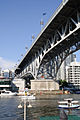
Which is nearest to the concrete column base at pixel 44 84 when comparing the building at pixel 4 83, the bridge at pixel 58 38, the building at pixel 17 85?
the bridge at pixel 58 38

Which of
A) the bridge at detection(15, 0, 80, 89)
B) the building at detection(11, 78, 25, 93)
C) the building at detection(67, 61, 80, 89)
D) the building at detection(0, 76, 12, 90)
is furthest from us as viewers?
the building at detection(67, 61, 80, 89)

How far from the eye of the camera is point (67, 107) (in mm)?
31984

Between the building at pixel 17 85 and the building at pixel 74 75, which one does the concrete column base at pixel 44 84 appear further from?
the building at pixel 74 75

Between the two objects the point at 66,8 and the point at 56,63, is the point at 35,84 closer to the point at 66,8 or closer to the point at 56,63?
the point at 56,63

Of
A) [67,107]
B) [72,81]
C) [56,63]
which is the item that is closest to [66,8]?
[67,107]

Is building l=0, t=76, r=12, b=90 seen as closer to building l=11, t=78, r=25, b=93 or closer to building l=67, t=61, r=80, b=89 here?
building l=11, t=78, r=25, b=93

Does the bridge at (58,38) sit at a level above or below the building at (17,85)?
above

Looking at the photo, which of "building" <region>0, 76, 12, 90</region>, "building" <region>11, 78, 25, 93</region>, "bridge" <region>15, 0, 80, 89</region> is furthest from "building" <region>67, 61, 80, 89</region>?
"bridge" <region>15, 0, 80, 89</region>

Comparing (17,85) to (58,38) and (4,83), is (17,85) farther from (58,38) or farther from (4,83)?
(58,38)

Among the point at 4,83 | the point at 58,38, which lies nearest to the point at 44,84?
the point at 4,83

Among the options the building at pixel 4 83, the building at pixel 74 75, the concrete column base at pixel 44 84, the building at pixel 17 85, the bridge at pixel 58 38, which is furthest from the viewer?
the building at pixel 74 75

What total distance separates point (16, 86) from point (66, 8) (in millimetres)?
85457

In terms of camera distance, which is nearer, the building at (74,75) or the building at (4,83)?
the building at (4,83)

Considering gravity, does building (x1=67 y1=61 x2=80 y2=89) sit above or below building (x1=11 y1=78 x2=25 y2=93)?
above
